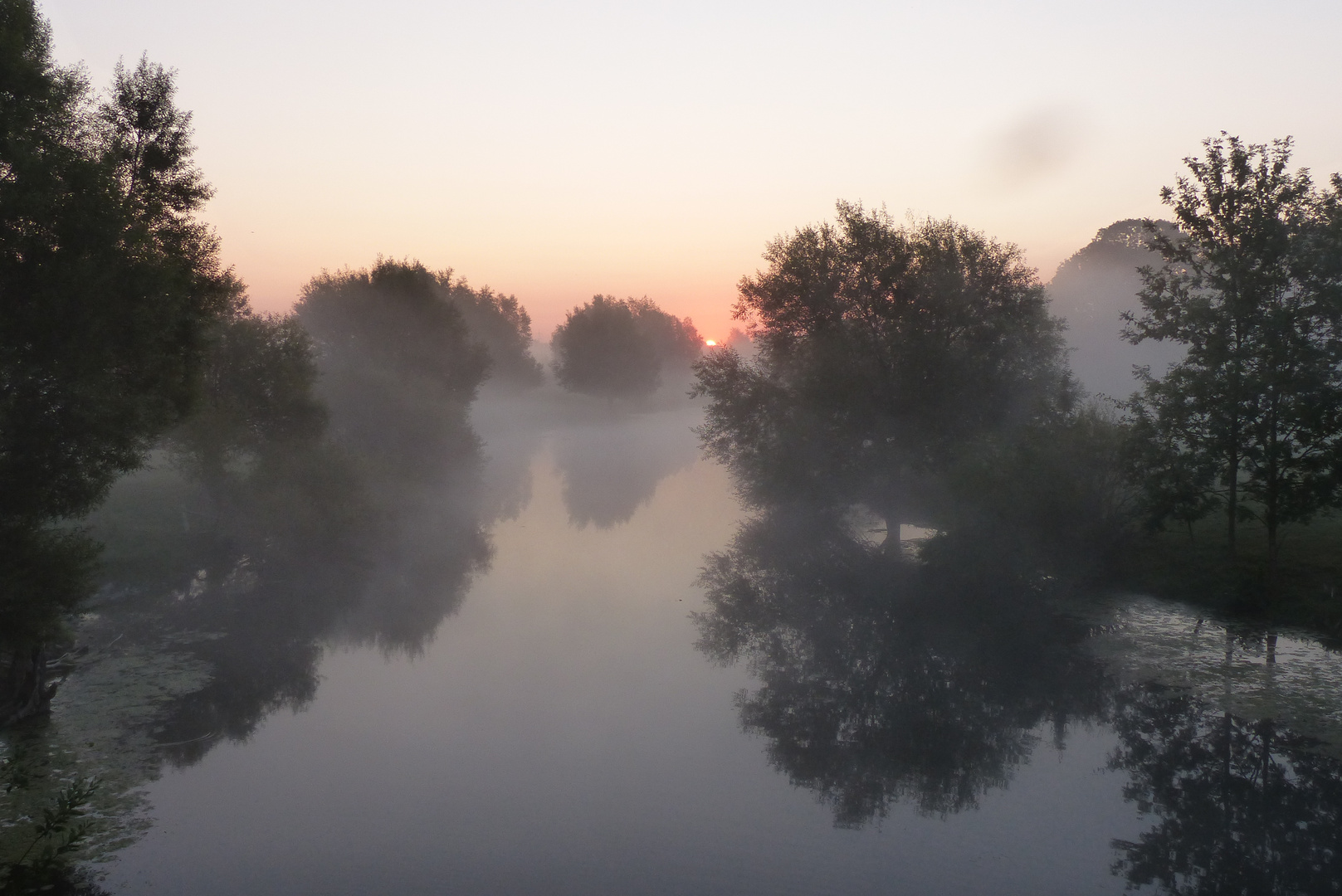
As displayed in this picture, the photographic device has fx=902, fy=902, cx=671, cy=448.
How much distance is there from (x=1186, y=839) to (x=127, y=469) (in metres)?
16.6

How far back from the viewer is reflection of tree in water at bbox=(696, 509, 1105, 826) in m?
13.8

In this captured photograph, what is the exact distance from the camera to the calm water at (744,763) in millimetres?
10875

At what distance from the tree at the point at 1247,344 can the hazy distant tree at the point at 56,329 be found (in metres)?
21.5

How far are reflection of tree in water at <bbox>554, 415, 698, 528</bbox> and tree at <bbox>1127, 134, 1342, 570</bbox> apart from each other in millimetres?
23372

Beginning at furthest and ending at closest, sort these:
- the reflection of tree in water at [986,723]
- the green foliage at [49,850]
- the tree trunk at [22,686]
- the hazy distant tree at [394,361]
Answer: the hazy distant tree at [394,361] < the tree trunk at [22,686] < the reflection of tree in water at [986,723] < the green foliage at [49,850]

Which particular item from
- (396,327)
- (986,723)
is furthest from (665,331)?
(986,723)

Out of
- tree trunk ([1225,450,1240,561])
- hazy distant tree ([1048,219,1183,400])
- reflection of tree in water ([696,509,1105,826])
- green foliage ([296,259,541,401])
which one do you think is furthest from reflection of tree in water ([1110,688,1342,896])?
hazy distant tree ([1048,219,1183,400])

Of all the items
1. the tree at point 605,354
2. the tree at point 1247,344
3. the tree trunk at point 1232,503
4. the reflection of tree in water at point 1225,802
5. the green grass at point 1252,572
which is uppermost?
the tree at point 605,354

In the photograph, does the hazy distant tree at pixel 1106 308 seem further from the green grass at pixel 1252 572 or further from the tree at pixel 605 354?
the green grass at pixel 1252 572

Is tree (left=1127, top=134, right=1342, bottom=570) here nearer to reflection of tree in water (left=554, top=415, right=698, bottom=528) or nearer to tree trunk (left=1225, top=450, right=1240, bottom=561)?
tree trunk (left=1225, top=450, right=1240, bottom=561)

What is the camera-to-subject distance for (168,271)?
49.9ft

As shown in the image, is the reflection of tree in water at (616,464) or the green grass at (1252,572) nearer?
the green grass at (1252,572)

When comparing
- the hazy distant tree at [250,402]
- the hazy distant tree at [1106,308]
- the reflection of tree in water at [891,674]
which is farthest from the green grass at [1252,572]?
the hazy distant tree at [1106,308]

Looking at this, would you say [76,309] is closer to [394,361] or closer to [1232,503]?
[1232,503]
